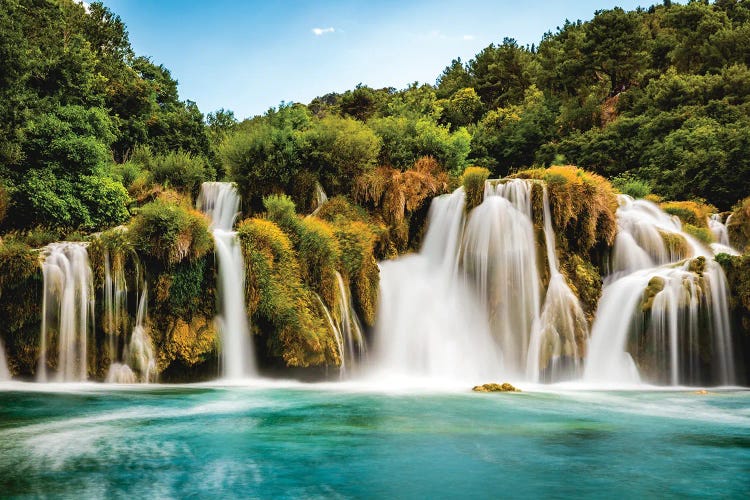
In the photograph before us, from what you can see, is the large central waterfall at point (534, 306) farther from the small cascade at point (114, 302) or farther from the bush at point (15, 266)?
the bush at point (15, 266)

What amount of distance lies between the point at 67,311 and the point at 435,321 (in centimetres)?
962

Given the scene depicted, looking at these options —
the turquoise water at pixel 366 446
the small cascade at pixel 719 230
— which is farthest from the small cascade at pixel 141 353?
the small cascade at pixel 719 230

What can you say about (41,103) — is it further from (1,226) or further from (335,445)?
(335,445)

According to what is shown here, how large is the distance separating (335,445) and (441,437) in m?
1.47

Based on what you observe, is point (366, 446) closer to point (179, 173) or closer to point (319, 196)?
point (319, 196)

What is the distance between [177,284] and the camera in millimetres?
14570

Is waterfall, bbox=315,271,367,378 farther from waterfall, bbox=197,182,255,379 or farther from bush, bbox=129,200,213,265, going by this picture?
bush, bbox=129,200,213,265

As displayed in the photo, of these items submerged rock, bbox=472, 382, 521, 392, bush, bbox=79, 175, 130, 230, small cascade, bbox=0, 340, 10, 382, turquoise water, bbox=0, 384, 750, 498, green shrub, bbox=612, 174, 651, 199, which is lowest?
submerged rock, bbox=472, 382, 521, 392

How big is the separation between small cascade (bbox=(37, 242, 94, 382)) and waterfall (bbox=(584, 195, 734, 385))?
12.5 m

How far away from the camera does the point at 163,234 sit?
14242mm

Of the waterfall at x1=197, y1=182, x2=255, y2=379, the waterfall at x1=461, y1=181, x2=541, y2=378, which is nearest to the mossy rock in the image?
the waterfall at x1=197, y1=182, x2=255, y2=379

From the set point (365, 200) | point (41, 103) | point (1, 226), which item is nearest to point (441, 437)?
point (365, 200)

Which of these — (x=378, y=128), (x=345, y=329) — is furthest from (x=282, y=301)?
(x=378, y=128)

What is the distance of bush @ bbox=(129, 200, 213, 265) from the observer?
46.8 feet
